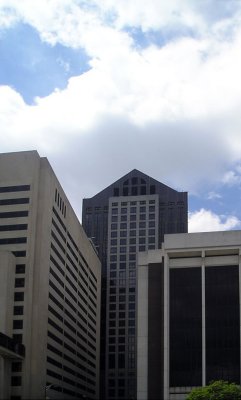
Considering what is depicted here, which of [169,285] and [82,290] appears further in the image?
[82,290]

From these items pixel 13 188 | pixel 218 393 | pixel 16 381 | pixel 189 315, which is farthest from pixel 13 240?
pixel 218 393

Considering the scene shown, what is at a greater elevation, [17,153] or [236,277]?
[17,153]

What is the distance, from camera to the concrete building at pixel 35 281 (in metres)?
119

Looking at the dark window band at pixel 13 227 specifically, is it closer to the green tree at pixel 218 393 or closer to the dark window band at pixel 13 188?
the dark window band at pixel 13 188

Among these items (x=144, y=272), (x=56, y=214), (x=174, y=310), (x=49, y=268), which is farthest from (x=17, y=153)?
(x=174, y=310)

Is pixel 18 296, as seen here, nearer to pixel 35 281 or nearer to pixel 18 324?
pixel 35 281

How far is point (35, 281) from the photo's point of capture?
12400 cm

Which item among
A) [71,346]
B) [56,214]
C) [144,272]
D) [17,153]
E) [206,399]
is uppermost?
[17,153]

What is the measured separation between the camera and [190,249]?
117m

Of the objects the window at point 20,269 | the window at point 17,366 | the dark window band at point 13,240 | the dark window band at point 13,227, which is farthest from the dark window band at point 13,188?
the window at point 17,366

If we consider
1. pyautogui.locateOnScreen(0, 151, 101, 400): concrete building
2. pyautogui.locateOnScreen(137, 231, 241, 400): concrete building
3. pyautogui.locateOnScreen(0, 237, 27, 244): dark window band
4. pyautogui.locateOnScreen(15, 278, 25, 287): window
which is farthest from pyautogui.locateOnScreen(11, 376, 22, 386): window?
pyautogui.locateOnScreen(0, 237, 27, 244): dark window band

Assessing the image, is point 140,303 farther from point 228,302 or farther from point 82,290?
point 82,290

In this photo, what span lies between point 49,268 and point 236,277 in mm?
38294

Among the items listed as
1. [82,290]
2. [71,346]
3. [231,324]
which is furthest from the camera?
[82,290]
